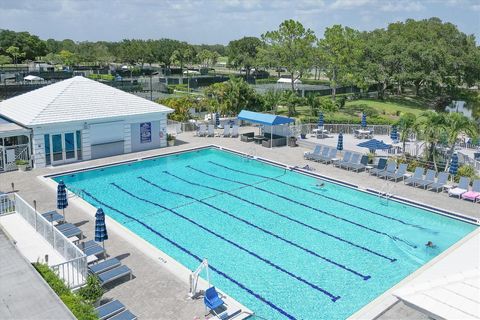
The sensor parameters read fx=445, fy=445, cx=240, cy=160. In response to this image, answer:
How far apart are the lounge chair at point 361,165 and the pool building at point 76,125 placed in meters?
11.1

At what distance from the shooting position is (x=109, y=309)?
979 centimetres

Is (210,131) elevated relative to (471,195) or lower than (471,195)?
elevated

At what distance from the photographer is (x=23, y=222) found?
48.4ft

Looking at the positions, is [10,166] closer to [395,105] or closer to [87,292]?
[87,292]

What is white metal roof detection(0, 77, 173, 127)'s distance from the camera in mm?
22020

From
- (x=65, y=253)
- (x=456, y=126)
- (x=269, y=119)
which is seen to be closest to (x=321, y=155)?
(x=269, y=119)

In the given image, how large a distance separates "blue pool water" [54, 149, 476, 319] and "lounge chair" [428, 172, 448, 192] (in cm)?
252

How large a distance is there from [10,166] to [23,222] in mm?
8175

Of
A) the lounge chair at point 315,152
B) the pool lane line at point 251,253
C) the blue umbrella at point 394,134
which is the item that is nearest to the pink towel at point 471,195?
the lounge chair at point 315,152

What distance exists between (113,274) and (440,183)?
15116 millimetres

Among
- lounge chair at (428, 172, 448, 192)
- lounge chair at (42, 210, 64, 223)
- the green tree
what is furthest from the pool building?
the green tree

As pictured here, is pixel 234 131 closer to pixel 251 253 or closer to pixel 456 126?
pixel 456 126

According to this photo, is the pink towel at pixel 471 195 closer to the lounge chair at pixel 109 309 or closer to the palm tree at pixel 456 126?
the palm tree at pixel 456 126

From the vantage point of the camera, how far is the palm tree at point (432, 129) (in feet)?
71.3
